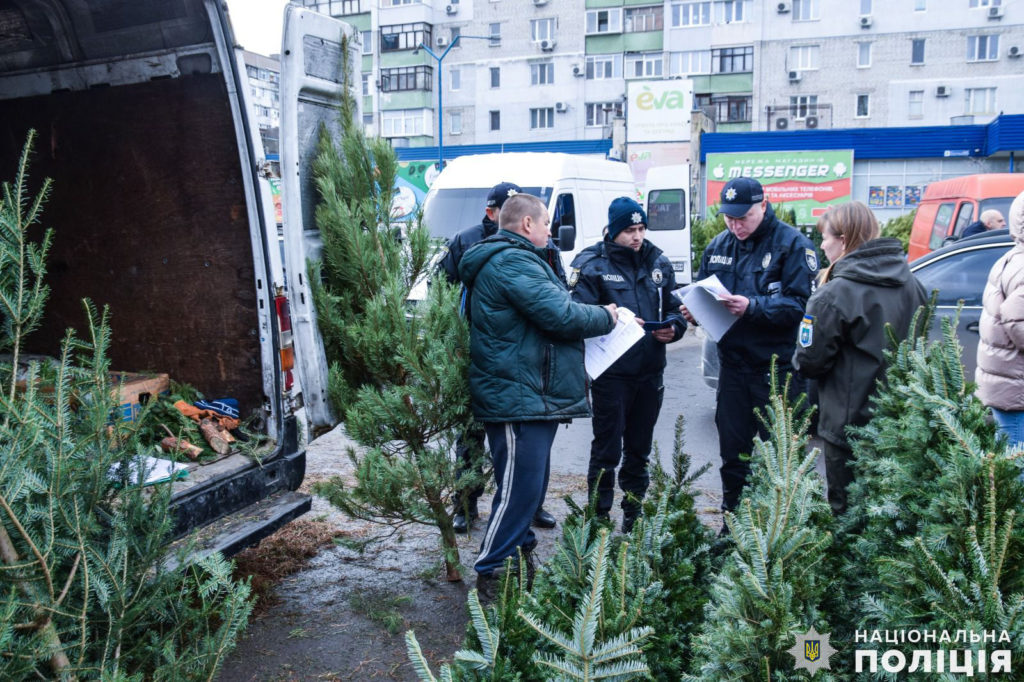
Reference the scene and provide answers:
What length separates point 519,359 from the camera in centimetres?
367

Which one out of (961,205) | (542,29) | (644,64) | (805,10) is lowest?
(961,205)

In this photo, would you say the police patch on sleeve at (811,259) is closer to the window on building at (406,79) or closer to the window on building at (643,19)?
the window on building at (643,19)

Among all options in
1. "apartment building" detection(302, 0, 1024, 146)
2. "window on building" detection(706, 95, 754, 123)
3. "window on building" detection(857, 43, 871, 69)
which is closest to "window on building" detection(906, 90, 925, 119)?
"apartment building" detection(302, 0, 1024, 146)

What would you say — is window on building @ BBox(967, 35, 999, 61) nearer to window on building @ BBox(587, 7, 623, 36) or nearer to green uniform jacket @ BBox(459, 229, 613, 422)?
window on building @ BBox(587, 7, 623, 36)

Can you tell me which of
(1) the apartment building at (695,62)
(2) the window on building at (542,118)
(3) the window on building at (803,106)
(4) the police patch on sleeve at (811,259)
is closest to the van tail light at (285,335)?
(4) the police patch on sleeve at (811,259)

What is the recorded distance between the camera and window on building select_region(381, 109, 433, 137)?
175 feet

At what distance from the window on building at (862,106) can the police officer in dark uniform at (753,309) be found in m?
46.9

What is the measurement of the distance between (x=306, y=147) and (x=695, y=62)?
48219 millimetres

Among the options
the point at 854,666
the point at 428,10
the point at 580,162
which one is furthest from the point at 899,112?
the point at 854,666

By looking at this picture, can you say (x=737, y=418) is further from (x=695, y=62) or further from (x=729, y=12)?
(x=729, y=12)

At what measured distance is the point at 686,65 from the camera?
1907 inches

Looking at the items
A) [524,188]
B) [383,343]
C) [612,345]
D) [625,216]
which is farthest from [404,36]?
[383,343]

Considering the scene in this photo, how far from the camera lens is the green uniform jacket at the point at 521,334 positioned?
11.9ft

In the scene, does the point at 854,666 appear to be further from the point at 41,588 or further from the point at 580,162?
the point at 580,162
